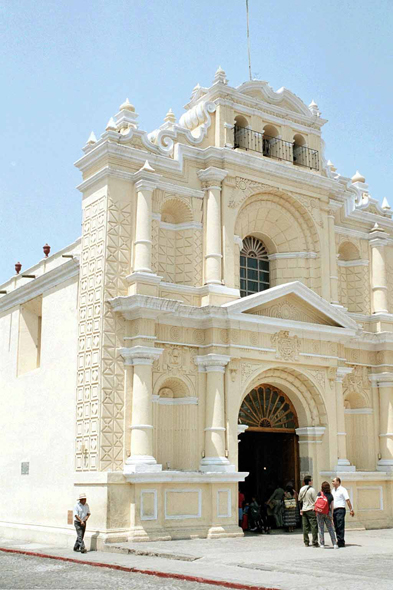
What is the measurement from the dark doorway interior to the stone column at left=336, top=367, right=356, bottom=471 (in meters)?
1.21

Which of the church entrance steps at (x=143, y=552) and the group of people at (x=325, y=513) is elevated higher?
the group of people at (x=325, y=513)

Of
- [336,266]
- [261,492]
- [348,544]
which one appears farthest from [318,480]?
[336,266]

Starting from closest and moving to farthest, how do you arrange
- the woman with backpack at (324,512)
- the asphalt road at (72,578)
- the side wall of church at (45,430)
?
1. the asphalt road at (72,578)
2. the woman with backpack at (324,512)
3. the side wall of church at (45,430)

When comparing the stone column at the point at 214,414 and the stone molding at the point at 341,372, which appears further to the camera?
the stone molding at the point at 341,372

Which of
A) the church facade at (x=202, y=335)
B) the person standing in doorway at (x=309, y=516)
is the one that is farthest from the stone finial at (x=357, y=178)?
the person standing in doorway at (x=309, y=516)

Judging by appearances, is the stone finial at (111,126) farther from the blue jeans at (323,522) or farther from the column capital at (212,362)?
the blue jeans at (323,522)

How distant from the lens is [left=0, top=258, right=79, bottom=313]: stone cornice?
2123 centimetres

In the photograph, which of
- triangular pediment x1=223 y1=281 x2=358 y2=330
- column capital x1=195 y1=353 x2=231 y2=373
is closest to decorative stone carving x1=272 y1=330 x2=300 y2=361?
triangular pediment x1=223 y1=281 x2=358 y2=330

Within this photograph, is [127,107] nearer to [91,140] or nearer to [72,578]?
[91,140]

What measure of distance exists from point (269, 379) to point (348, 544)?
5.50 meters

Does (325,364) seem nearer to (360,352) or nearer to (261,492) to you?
(360,352)

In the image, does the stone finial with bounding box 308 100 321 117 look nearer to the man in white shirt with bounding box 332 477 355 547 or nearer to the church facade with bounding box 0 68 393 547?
the church facade with bounding box 0 68 393 547

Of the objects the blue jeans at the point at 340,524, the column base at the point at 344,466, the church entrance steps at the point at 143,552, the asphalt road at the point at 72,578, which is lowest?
the asphalt road at the point at 72,578

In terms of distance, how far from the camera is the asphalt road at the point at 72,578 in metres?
11.6
